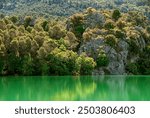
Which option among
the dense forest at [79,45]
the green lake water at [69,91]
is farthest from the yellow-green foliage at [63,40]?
the green lake water at [69,91]

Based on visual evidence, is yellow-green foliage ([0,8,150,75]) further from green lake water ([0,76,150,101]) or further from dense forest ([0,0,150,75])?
green lake water ([0,76,150,101])

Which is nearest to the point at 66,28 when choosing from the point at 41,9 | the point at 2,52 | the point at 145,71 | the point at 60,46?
the point at 60,46

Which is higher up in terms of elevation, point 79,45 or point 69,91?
point 69,91

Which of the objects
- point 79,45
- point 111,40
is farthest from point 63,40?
point 111,40

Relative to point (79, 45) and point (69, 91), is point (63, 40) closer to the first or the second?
point (79, 45)

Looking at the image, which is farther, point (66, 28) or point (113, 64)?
point (66, 28)

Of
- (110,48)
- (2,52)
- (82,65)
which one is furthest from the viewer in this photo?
(110,48)

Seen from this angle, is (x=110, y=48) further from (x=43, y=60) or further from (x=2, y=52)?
(x=2, y=52)

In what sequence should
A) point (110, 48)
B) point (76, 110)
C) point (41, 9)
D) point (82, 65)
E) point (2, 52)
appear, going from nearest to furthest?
1. point (76, 110)
2. point (2, 52)
3. point (82, 65)
4. point (110, 48)
5. point (41, 9)

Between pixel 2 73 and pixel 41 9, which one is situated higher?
pixel 2 73
